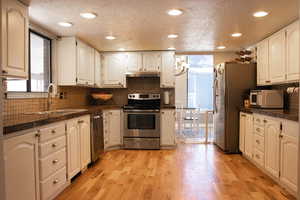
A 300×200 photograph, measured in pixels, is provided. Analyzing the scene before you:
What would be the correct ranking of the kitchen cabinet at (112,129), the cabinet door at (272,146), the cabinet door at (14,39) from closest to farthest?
the cabinet door at (14,39), the cabinet door at (272,146), the kitchen cabinet at (112,129)

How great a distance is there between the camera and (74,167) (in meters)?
2.91

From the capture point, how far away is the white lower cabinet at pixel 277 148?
2.40m

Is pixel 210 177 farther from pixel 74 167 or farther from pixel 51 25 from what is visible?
pixel 51 25

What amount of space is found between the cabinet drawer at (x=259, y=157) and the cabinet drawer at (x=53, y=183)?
2.71 metres

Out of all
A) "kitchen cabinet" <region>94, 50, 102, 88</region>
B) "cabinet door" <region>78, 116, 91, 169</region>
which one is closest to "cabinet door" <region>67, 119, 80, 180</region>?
"cabinet door" <region>78, 116, 91, 169</region>

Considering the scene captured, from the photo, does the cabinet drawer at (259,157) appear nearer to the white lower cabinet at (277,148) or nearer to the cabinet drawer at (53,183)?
the white lower cabinet at (277,148)

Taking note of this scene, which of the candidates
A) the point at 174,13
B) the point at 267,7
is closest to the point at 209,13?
the point at 174,13

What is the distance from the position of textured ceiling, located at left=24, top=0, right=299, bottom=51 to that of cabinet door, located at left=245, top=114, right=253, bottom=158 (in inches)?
55.2

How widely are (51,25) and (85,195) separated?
2.30 meters

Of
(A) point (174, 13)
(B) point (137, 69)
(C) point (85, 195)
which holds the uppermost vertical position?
(A) point (174, 13)

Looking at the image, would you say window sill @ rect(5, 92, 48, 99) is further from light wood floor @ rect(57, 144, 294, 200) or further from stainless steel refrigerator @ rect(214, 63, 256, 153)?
stainless steel refrigerator @ rect(214, 63, 256, 153)

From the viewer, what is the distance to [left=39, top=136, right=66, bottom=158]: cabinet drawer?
2.14 m

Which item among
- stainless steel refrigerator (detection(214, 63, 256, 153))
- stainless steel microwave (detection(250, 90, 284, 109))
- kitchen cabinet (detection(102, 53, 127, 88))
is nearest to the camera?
stainless steel microwave (detection(250, 90, 284, 109))

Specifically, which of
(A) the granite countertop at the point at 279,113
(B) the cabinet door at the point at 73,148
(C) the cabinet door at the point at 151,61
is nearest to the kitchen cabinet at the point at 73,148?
(B) the cabinet door at the point at 73,148
